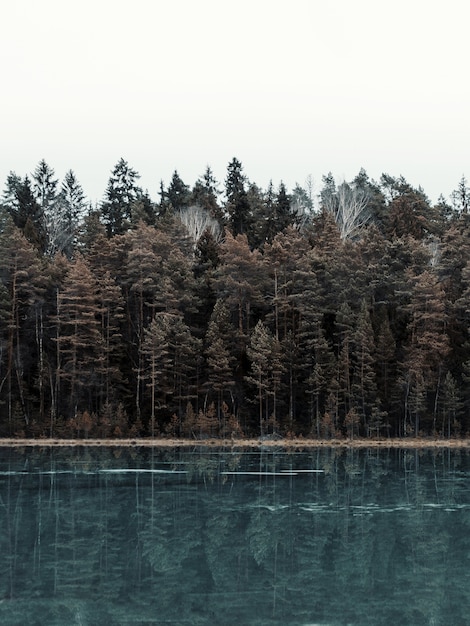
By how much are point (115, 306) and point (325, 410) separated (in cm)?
1649

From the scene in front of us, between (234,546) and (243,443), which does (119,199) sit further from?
(234,546)

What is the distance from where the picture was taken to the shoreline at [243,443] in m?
51.3

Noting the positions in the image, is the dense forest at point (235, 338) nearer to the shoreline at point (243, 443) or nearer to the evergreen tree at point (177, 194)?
the shoreline at point (243, 443)

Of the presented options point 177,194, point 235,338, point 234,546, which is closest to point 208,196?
point 177,194

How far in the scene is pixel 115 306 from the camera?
59719 millimetres

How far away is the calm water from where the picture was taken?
13.7m

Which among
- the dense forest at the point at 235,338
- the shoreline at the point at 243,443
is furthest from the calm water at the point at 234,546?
the dense forest at the point at 235,338

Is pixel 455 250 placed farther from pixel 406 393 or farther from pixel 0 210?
pixel 0 210

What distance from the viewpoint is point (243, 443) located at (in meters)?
52.6

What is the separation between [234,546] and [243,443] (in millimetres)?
33434

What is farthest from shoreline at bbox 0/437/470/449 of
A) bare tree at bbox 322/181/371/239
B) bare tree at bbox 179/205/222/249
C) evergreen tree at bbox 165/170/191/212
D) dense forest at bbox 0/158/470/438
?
evergreen tree at bbox 165/170/191/212

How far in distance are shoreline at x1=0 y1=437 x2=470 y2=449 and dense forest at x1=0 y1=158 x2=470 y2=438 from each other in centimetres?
99

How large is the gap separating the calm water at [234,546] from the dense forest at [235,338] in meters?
18.9

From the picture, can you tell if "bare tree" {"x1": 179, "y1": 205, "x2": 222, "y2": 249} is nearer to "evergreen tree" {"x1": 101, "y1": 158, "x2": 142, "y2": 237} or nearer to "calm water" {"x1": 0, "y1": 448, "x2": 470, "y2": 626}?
"evergreen tree" {"x1": 101, "y1": 158, "x2": 142, "y2": 237}
